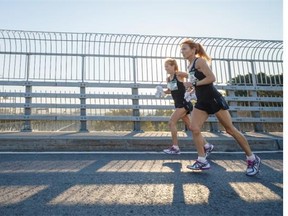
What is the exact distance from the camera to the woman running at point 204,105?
3.76m

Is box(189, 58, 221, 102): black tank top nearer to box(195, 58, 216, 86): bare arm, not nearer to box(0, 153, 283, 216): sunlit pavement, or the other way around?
box(195, 58, 216, 86): bare arm

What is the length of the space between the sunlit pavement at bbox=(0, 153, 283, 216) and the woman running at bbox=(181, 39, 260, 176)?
0.67 ft

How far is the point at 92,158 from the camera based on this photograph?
4715mm

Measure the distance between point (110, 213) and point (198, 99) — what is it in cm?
234

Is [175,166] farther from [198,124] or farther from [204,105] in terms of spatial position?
[204,105]

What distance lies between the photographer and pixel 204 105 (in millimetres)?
3906

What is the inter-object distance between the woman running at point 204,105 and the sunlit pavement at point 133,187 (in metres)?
0.21

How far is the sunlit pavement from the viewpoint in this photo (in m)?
2.39

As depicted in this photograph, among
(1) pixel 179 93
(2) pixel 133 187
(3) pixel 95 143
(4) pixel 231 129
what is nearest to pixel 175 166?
(4) pixel 231 129

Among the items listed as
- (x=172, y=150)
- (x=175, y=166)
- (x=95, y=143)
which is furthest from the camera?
(x=95, y=143)

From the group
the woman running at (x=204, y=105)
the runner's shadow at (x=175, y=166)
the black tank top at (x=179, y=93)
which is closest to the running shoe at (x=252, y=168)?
the woman running at (x=204, y=105)

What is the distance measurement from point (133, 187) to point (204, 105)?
1710 mm

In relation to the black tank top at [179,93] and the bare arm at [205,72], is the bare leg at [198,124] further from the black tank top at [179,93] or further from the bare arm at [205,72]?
the black tank top at [179,93]

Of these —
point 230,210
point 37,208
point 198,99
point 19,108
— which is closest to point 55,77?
point 19,108
